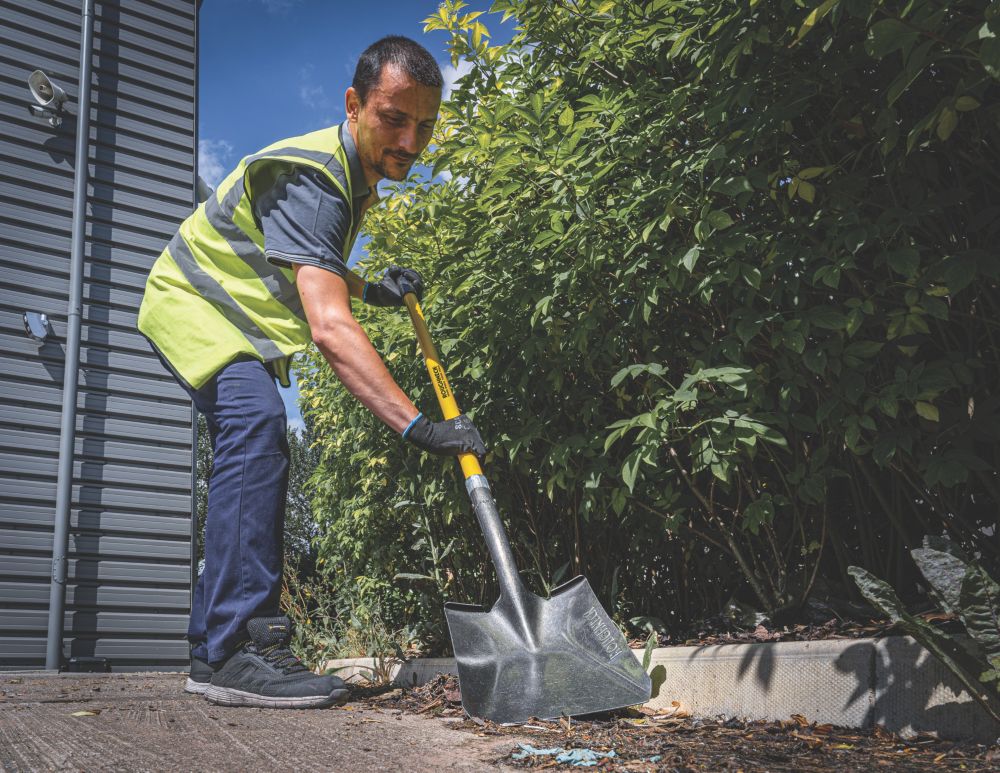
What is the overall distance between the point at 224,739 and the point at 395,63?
2.06 metres

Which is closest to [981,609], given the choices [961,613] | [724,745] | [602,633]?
[961,613]

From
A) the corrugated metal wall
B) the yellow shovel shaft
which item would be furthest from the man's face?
the corrugated metal wall

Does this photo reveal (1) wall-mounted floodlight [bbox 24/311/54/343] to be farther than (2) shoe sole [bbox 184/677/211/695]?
Yes

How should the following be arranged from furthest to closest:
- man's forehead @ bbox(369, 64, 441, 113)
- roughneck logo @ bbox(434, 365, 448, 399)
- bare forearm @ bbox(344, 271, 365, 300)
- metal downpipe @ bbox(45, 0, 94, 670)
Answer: metal downpipe @ bbox(45, 0, 94, 670) < bare forearm @ bbox(344, 271, 365, 300) < roughneck logo @ bbox(434, 365, 448, 399) < man's forehead @ bbox(369, 64, 441, 113)

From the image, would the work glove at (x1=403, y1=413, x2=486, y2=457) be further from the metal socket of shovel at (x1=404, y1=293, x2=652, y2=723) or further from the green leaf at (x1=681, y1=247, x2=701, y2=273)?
the green leaf at (x1=681, y1=247, x2=701, y2=273)

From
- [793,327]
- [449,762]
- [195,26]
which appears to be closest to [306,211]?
[793,327]

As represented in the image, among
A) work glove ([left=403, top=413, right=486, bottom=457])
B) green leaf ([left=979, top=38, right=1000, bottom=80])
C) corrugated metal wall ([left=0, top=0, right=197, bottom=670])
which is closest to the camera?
green leaf ([left=979, top=38, right=1000, bottom=80])

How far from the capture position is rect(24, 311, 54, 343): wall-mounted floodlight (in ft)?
16.8

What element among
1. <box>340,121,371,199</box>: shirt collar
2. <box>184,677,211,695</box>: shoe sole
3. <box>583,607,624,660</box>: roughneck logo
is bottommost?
<box>184,677,211,695</box>: shoe sole

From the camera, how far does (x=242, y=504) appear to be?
2.46m

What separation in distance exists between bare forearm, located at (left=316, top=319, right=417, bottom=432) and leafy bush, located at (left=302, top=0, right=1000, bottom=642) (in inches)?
16.7

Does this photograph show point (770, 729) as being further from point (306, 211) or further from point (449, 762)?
point (306, 211)

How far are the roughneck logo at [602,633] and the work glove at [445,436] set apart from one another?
0.61 m

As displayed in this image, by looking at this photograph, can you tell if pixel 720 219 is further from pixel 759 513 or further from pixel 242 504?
pixel 242 504
